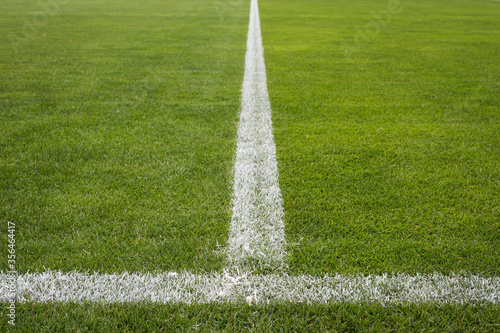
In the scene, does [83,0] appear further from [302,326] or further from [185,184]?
[302,326]

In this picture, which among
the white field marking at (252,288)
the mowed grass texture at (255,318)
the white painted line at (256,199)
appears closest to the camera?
the mowed grass texture at (255,318)

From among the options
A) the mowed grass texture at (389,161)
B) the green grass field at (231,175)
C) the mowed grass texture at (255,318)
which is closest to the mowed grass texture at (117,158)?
the green grass field at (231,175)

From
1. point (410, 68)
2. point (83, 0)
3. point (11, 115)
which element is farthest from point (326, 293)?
point (83, 0)

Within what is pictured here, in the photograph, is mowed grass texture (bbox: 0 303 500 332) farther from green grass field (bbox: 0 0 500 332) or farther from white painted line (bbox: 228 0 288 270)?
white painted line (bbox: 228 0 288 270)

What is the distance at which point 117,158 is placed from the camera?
2.32 meters

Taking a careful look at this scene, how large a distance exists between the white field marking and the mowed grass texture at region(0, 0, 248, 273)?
0.21 ft

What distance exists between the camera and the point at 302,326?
4.11ft

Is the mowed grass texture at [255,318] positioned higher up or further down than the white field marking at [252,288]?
further down

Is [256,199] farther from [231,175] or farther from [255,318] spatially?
[255,318]

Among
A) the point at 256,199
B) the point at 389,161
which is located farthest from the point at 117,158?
the point at 389,161

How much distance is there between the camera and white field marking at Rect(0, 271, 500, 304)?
53.3 inches

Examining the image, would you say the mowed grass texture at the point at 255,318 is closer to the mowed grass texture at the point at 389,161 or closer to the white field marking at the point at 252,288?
the white field marking at the point at 252,288

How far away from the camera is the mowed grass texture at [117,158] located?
1593mm

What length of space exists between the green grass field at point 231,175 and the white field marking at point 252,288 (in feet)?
0.13
